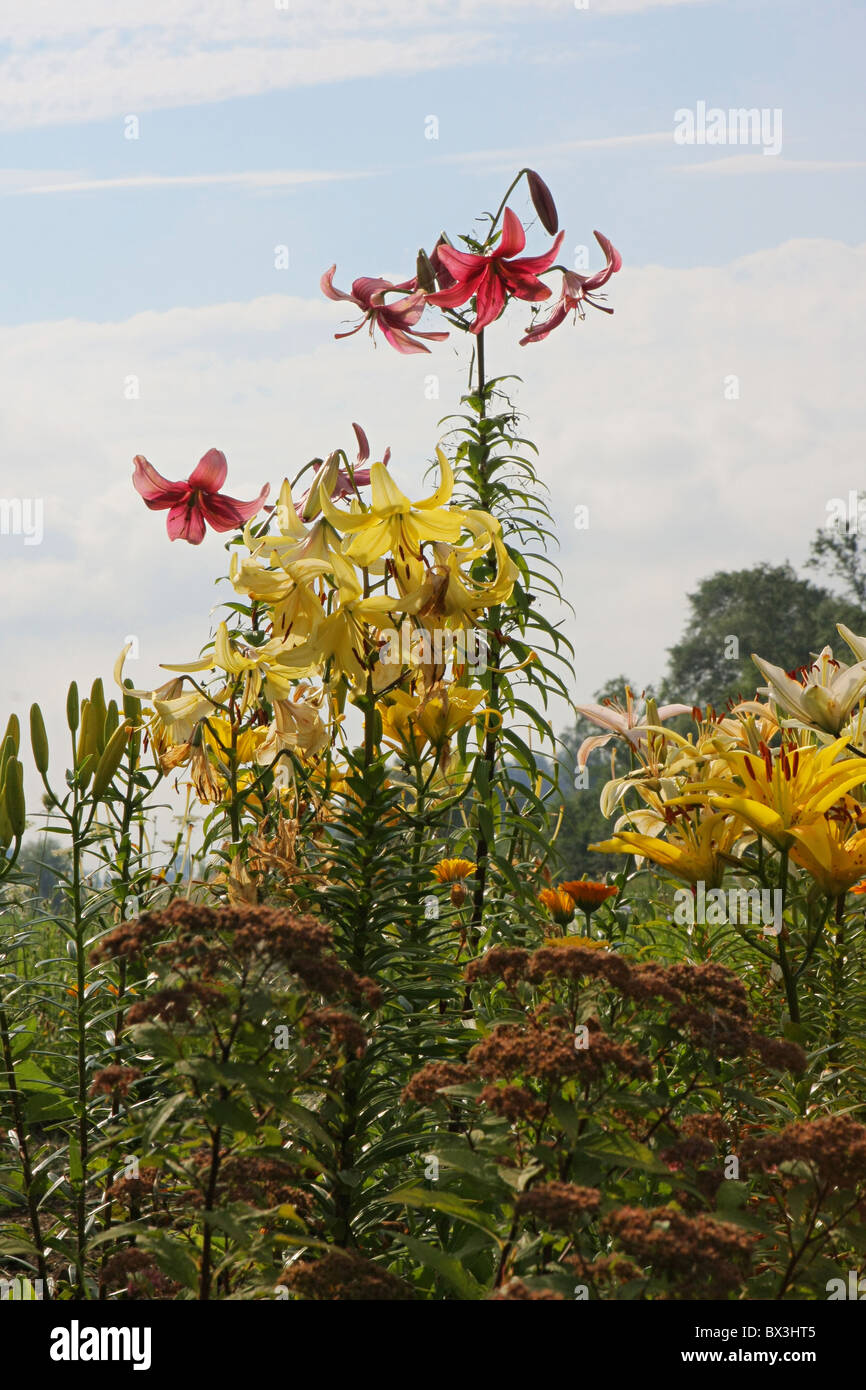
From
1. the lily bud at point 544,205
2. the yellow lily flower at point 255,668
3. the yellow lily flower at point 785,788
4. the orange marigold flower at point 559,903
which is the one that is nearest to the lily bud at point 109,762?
the yellow lily flower at point 255,668

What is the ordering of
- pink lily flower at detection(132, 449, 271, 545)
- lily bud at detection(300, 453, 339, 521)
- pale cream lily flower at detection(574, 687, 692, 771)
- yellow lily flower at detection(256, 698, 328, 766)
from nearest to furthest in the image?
lily bud at detection(300, 453, 339, 521) → yellow lily flower at detection(256, 698, 328, 766) → pink lily flower at detection(132, 449, 271, 545) → pale cream lily flower at detection(574, 687, 692, 771)

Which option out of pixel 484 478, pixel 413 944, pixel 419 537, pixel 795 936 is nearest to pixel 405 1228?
pixel 413 944

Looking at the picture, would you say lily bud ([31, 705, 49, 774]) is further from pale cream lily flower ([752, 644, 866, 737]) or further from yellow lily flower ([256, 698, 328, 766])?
pale cream lily flower ([752, 644, 866, 737])

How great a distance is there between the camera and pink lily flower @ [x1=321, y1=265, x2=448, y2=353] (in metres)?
2.94

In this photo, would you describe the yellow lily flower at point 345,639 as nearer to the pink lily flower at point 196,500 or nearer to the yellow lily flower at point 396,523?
the yellow lily flower at point 396,523

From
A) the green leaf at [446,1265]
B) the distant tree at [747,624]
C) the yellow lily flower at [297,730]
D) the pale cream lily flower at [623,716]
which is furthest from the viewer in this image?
the distant tree at [747,624]

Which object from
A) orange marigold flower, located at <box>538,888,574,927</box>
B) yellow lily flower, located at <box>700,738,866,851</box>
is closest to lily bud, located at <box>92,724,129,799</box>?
orange marigold flower, located at <box>538,888,574,927</box>

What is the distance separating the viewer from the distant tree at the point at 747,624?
→ 4206cm

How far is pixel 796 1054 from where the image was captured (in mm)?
1559

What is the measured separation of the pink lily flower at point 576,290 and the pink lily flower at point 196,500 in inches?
37.1

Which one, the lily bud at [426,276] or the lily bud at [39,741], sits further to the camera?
the lily bud at [426,276]

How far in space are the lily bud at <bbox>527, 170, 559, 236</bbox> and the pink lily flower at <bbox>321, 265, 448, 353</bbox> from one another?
1.15 ft

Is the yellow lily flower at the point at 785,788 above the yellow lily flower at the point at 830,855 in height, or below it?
above
